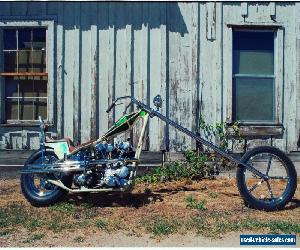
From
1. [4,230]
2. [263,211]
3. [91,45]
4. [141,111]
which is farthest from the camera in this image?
[91,45]

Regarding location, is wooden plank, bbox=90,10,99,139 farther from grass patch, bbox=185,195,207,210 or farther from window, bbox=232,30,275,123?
window, bbox=232,30,275,123

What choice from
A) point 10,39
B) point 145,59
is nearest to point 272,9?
point 145,59

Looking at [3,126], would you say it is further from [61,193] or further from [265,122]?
[265,122]

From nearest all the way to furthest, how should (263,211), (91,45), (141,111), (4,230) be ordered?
(4,230) < (263,211) < (141,111) < (91,45)

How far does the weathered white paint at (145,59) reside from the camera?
24.5 feet

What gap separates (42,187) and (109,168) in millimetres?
1013

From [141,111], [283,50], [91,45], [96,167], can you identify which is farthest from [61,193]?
[283,50]

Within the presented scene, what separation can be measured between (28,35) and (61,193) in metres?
3.33

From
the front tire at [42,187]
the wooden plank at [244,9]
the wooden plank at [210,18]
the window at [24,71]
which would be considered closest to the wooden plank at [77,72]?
the window at [24,71]

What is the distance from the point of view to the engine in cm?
548

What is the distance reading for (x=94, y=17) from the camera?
24.5 feet

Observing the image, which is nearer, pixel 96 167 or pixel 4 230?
pixel 4 230

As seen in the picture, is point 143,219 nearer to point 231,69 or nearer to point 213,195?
point 213,195

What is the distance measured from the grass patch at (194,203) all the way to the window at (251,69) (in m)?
2.30
